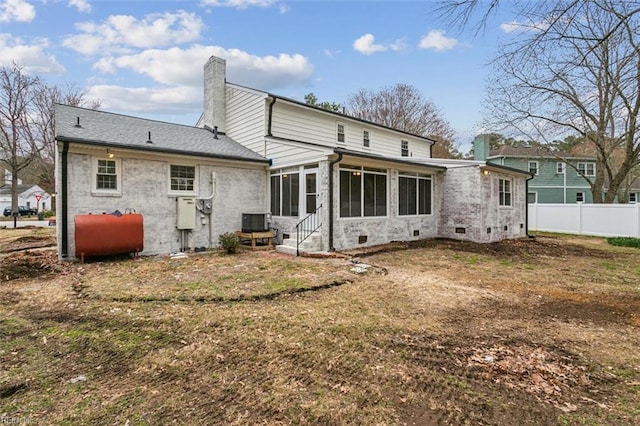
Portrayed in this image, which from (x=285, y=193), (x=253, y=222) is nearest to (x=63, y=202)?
(x=253, y=222)

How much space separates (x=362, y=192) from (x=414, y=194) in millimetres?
2845

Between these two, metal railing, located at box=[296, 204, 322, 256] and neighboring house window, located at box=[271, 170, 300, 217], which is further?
neighboring house window, located at box=[271, 170, 300, 217]

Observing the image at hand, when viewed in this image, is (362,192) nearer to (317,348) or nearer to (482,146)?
(317,348)

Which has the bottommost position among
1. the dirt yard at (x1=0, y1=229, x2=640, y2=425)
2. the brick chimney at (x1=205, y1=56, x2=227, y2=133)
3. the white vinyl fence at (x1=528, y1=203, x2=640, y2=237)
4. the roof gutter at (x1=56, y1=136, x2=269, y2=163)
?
the dirt yard at (x1=0, y1=229, x2=640, y2=425)

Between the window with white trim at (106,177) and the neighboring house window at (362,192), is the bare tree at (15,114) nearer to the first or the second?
the window with white trim at (106,177)

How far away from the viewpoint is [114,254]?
28.5ft

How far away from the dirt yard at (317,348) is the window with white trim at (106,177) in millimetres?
2637

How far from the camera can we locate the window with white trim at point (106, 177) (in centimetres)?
863

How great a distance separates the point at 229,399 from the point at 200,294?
3.12m

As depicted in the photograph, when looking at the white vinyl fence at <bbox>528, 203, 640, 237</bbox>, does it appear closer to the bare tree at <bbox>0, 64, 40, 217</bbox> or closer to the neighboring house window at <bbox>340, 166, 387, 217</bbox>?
the neighboring house window at <bbox>340, 166, 387, 217</bbox>

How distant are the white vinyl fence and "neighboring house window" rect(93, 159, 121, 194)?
2007 cm

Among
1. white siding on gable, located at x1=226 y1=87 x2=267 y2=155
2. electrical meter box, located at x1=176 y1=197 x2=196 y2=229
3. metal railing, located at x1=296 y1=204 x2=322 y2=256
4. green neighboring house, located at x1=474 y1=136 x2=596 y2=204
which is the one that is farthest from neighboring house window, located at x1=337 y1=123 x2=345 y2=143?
green neighboring house, located at x1=474 y1=136 x2=596 y2=204

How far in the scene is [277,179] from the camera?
37.7 ft

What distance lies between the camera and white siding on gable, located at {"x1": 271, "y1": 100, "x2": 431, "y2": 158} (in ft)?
42.1
